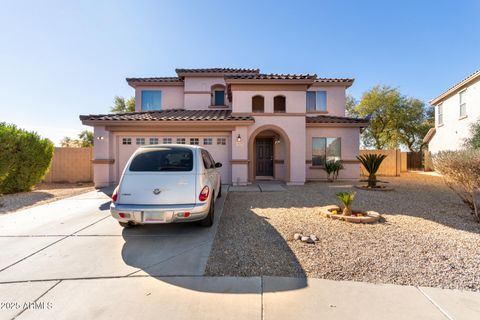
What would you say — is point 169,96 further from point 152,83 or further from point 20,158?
point 20,158

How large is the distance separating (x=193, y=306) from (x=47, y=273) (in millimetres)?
2418

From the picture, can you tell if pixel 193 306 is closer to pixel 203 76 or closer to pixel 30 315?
pixel 30 315

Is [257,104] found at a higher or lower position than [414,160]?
higher

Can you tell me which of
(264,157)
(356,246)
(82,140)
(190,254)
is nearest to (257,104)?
(264,157)

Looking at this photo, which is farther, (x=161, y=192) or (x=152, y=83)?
(x=152, y=83)

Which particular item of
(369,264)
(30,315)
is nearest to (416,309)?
(369,264)

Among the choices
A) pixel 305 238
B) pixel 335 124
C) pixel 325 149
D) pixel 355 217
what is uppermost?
pixel 335 124

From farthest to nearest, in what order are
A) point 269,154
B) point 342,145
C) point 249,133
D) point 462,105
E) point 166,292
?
1. point 462,105
2. point 269,154
3. point 342,145
4. point 249,133
5. point 166,292

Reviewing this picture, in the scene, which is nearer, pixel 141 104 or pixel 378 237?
pixel 378 237

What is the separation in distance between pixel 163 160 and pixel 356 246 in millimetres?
4247

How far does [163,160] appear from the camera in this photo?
465 cm

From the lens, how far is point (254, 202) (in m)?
7.32

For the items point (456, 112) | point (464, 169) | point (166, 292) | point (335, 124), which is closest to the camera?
point (166, 292)

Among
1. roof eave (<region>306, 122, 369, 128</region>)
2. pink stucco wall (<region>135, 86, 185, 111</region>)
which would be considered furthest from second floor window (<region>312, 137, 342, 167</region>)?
pink stucco wall (<region>135, 86, 185, 111</region>)
